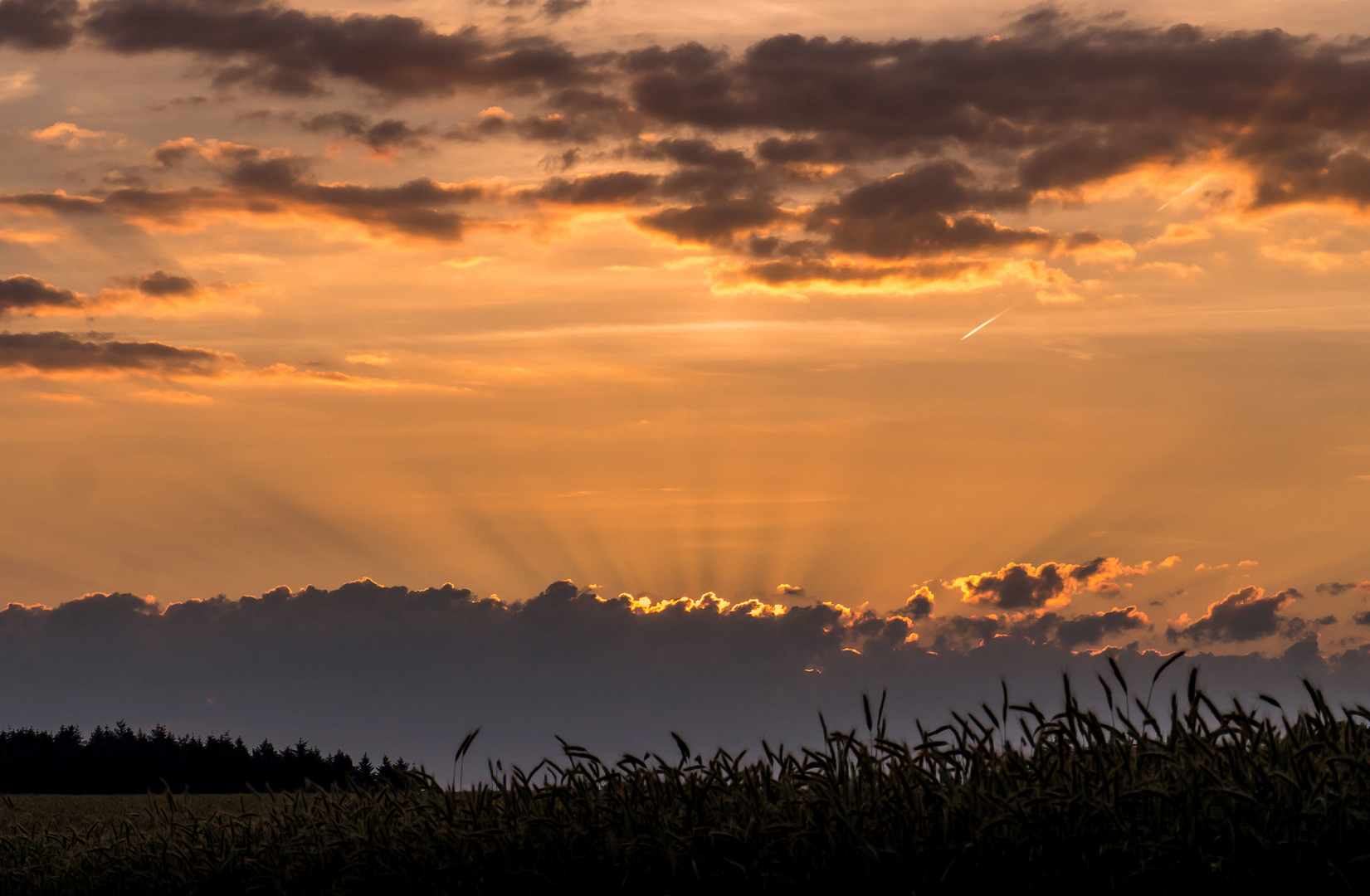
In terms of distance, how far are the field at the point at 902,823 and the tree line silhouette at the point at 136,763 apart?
33811 millimetres

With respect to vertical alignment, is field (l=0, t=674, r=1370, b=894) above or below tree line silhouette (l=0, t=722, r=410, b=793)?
above

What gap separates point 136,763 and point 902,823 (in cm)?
4719

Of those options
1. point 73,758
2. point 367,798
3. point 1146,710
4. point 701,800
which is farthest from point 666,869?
point 73,758

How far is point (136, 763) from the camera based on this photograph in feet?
154

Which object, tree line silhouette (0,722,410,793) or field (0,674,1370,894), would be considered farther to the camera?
tree line silhouette (0,722,410,793)

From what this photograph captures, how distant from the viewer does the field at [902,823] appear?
6.27 metres

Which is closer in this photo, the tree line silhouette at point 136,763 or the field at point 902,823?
the field at point 902,823

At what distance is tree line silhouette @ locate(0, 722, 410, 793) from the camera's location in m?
43.8

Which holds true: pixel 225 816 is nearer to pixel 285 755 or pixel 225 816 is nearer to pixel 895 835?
pixel 895 835

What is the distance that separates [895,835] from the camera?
7.20m

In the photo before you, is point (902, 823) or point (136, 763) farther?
point (136, 763)

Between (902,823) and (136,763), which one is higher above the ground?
(902,823)

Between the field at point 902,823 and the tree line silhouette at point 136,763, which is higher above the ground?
the field at point 902,823

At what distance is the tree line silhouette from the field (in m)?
→ 33.8
